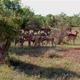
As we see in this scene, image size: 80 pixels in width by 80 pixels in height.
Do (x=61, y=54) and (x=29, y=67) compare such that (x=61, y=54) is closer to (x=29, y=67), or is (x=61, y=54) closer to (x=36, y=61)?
(x=36, y=61)

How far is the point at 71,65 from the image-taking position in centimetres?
1778

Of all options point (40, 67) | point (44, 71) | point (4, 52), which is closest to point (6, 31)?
point (4, 52)

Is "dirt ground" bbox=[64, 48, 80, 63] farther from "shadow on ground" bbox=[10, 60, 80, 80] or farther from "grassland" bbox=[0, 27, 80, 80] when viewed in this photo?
"shadow on ground" bbox=[10, 60, 80, 80]

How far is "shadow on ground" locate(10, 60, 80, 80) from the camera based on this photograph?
15.0m

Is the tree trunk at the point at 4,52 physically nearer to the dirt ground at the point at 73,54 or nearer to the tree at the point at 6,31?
the tree at the point at 6,31

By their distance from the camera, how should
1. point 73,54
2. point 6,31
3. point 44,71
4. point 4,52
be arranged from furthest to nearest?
1. point 73,54
2. point 4,52
3. point 6,31
4. point 44,71

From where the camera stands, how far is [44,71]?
16.0 metres

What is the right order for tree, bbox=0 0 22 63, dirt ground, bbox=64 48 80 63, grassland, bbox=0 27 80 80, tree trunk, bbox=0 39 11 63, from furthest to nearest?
dirt ground, bbox=64 48 80 63 → tree trunk, bbox=0 39 11 63 → tree, bbox=0 0 22 63 → grassland, bbox=0 27 80 80

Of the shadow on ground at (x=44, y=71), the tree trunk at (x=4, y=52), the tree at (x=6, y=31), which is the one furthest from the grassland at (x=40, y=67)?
the tree at (x=6, y=31)

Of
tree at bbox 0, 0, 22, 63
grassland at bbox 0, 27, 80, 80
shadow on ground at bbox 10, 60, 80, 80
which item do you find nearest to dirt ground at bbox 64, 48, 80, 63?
grassland at bbox 0, 27, 80, 80

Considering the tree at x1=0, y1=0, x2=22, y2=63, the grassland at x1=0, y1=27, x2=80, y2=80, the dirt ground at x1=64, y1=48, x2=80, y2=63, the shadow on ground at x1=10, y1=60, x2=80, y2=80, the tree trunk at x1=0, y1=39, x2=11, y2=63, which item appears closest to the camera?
the grassland at x1=0, y1=27, x2=80, y2=80

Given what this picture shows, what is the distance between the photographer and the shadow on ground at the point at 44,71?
1501 cm

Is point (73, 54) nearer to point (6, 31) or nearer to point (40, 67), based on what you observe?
point (40, 67)

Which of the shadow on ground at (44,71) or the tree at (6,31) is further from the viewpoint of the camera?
the tree at (6,31)
